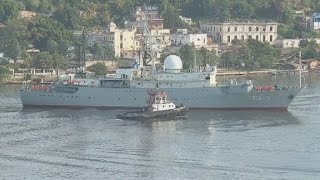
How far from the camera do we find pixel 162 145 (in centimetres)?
3216

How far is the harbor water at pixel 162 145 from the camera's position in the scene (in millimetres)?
27688

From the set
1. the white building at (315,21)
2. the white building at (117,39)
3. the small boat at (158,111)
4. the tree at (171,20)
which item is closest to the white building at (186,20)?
the tree at (171,20)

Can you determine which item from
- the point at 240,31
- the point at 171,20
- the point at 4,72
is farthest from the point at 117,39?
the point at 4,72

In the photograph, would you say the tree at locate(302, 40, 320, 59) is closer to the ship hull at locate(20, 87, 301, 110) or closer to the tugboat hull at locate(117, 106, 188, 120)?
the ship hull at locate(20, 87, 301, 110)

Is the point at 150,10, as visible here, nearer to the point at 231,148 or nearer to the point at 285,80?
the point at 285,80

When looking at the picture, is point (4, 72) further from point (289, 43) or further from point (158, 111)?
point (289, 43)

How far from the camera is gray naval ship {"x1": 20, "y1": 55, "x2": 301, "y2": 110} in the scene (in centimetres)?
4172

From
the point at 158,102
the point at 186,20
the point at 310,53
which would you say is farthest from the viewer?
the point at 186,20

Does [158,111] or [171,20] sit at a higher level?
[171,20]

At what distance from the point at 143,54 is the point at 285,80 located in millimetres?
11469

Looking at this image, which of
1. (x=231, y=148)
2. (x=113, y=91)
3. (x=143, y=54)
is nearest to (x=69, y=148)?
(x=231, y=148)

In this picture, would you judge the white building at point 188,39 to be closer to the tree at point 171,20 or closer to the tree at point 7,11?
the tree at point 171,20

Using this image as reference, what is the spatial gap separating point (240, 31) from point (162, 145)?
38171mm

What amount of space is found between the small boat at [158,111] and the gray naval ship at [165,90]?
10.4ft
